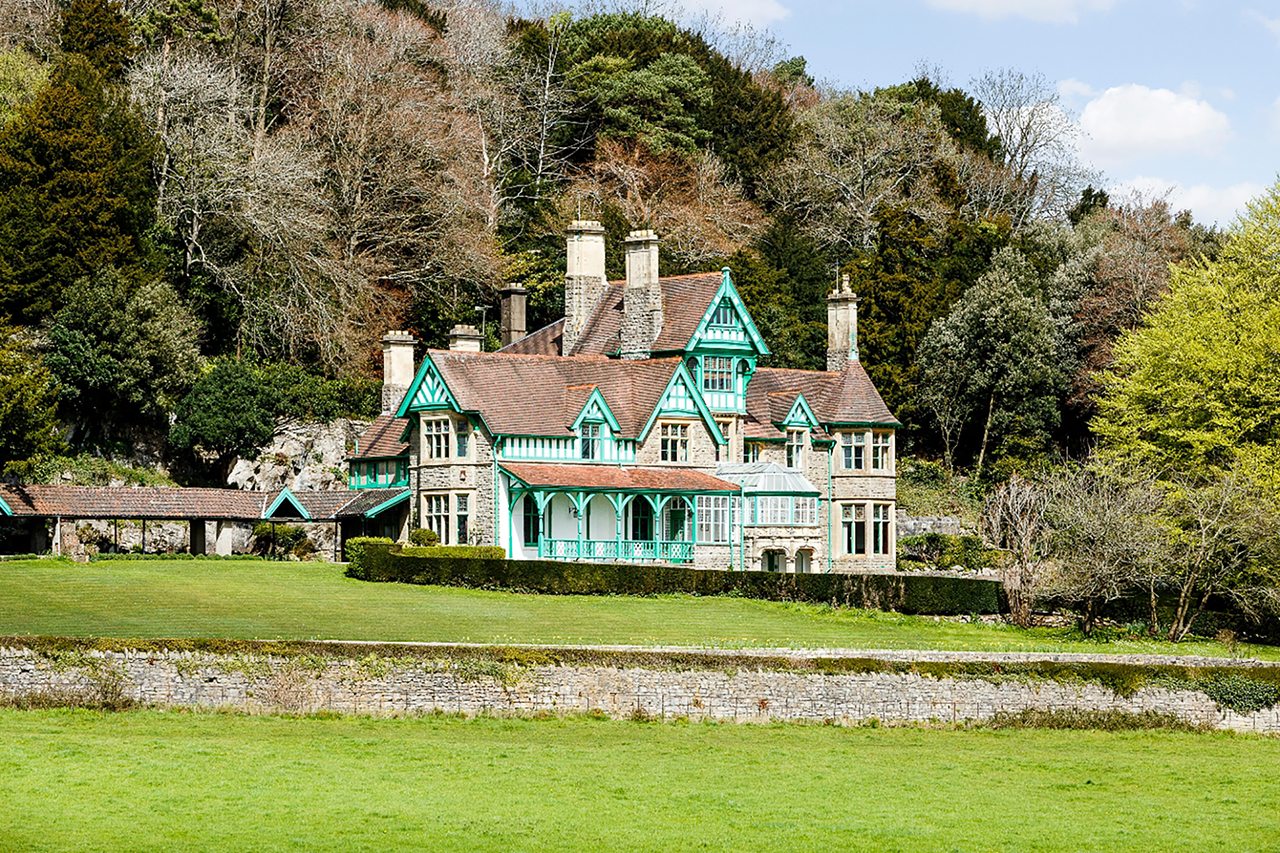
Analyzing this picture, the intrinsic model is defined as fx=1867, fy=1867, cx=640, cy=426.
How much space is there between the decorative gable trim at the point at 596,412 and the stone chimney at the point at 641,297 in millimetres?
4065

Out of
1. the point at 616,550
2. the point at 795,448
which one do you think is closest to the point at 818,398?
the point at 795,448

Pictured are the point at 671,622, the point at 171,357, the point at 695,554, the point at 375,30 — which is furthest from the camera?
the point at 375,30

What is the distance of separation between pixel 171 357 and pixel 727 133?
36.2m

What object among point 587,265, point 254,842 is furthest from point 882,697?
point 587,265

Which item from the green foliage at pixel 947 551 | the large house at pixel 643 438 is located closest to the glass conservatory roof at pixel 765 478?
the large house at pixel 643 438

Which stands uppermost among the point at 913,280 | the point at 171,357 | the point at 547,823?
the point at 913,280

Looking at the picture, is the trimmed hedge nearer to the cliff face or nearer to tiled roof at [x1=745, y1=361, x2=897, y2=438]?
tiled roof at [x1=745, y1=361, x2=897, y2=438]

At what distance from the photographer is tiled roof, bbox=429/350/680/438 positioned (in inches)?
2032

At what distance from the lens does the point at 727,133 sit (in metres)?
85.4

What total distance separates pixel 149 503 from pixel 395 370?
11.9 metres

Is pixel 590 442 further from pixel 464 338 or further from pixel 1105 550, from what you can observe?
pixel 1105 550

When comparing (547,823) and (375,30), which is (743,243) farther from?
(547,823)

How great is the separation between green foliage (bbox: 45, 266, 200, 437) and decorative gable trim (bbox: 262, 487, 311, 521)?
6.06m

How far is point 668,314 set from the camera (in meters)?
56.7
